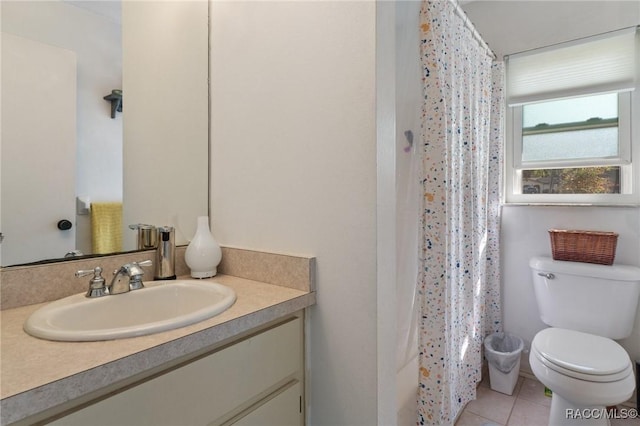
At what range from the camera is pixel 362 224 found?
0.87m

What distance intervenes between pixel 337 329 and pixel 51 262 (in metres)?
0.83

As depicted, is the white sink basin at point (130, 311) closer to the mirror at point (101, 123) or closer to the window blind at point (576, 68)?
the mirror at point (101, 123)

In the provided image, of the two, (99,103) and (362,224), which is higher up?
(99,103)

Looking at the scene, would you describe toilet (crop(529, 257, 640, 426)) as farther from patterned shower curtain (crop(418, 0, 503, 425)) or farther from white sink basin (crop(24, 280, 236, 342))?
white sink basin (crop(24, 280, 236, 342))

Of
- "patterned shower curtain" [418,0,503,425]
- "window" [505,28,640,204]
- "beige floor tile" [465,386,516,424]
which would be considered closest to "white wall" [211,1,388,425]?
"patterned shower curtain" [418,0,503,425]

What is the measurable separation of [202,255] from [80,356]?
560mm

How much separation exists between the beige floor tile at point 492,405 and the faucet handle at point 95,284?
1.88 m

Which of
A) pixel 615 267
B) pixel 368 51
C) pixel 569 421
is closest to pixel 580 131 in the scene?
pixel 615 267

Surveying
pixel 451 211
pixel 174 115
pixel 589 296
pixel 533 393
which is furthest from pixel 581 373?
pixel 174 115

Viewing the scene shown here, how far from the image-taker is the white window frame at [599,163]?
180 centimetres

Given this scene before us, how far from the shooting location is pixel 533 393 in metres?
1.89

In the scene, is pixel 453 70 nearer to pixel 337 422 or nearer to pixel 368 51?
pixel 368 51

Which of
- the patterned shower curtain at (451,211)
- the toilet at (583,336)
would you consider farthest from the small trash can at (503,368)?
the toilet at (583,336)

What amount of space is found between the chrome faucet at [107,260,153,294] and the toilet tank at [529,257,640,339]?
2.01 metres
